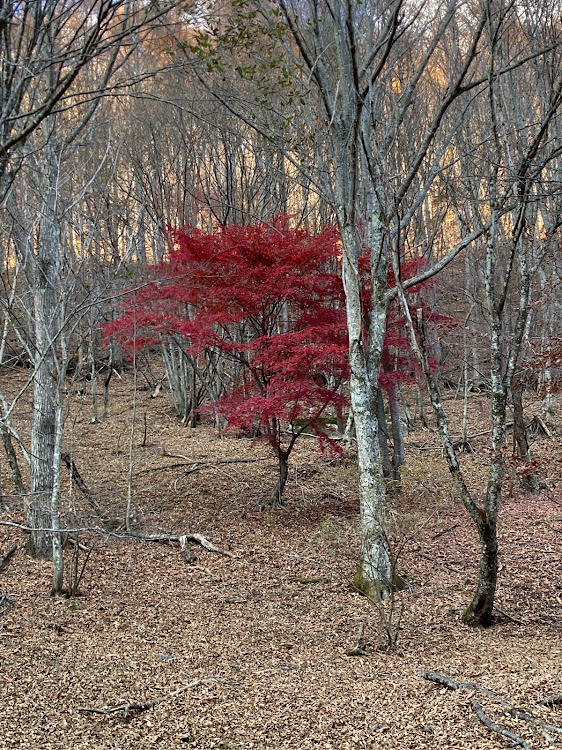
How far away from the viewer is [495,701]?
11.1ft

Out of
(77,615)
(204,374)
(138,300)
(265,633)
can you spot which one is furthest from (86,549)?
(204,374)

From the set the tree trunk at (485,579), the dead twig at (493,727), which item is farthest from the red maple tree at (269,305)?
the dead twig at (493,727)

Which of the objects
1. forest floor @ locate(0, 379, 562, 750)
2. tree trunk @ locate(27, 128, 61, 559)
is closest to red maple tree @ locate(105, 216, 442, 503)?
tree trunk @ locate(27, 128, 61, 559)

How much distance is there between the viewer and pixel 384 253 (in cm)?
581

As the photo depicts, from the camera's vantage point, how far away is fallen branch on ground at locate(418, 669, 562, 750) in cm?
301

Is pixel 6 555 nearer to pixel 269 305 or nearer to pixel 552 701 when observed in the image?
pixel 269 305

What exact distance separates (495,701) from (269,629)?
218cm

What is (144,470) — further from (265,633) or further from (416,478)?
(265,633)

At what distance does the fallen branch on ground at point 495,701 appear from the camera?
301 cm

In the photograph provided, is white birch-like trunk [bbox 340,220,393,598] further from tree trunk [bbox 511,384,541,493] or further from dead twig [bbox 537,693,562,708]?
tree trunk [bbox 511,384,541,493]

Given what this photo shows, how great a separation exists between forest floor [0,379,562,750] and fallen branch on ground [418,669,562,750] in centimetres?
4

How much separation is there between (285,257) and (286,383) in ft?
5.16

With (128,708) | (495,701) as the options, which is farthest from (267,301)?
(495,701)

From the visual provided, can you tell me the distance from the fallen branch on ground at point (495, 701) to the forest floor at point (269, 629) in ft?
0.12
